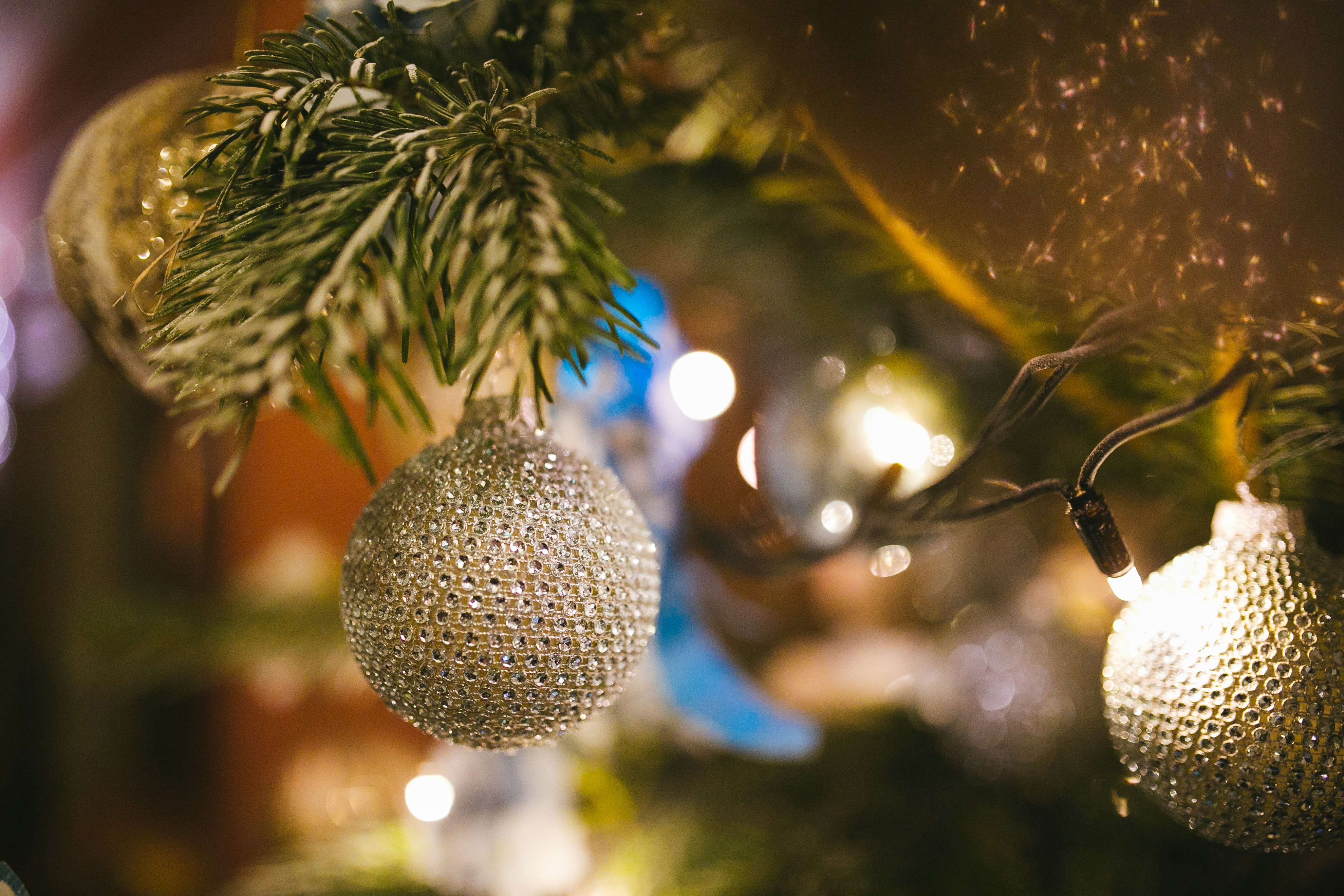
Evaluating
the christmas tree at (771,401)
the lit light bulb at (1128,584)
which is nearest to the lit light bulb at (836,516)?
the christmas tree at (771,401)

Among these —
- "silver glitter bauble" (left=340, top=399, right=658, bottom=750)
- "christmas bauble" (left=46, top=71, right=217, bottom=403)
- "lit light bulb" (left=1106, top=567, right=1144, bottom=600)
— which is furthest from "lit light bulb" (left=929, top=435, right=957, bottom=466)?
"christmas bauble" (left=46, top=71, right=217, bottom=403)

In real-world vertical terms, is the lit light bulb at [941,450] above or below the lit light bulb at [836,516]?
above

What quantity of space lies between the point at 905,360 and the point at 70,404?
1.23 meters

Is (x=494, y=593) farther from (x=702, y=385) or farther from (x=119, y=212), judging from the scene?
(x=702, y=385)

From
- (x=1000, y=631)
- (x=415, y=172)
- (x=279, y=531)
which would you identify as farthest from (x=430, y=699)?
(x=279, y=531)

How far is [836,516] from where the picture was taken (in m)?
0.60

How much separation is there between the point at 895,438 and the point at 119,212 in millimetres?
502

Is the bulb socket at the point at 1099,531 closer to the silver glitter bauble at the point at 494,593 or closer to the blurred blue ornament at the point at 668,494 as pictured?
the silver glitter bauble at the point at 494,593

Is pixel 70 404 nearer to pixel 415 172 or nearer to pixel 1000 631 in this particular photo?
pixel 415 172

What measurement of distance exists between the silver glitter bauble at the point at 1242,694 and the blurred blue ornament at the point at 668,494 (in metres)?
0.33

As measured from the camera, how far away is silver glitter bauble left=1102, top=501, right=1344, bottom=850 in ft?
0.81

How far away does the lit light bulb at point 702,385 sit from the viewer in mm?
642

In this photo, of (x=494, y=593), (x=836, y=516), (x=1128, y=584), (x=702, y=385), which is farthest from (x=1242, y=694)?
(x=702, y=385)

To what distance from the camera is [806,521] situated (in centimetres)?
59
